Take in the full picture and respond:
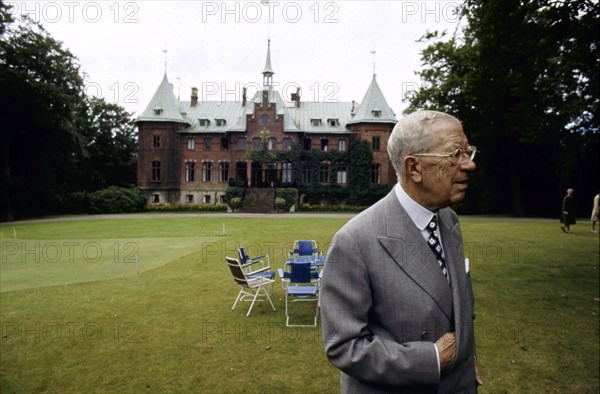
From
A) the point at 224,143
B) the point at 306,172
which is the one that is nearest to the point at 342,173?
the point at 306,172

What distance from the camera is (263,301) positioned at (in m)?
8.65

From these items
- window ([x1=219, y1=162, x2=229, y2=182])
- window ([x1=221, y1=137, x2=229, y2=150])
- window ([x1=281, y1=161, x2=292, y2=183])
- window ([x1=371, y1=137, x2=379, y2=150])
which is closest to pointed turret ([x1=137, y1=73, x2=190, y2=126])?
window ([x1=221, y1=137, x2=229, y2=150])

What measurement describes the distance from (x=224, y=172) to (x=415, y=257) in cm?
4634

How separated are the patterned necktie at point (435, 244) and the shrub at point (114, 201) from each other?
4157cm

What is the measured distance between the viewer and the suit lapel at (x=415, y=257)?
2043 millimetres

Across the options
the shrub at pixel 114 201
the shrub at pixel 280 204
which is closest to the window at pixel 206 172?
the shrub at pixel 114 201

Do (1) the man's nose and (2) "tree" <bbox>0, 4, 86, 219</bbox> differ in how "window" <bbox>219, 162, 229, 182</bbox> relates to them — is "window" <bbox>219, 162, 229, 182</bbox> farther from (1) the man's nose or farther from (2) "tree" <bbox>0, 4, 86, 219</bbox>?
(1) the man's nose

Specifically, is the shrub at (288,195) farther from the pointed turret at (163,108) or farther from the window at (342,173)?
the pointed turret at (163,108)

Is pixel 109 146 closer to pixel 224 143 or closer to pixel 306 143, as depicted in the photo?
pixel 224 143

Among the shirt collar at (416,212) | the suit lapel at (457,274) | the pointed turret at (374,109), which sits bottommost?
the suit lapel at (457,274)

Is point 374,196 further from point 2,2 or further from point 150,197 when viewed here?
point 2,2

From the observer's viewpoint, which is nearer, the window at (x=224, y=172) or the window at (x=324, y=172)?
the window at (x=324, y=172)

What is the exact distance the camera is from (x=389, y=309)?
6.69 ft

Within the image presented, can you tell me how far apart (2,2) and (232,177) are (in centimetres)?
2505
